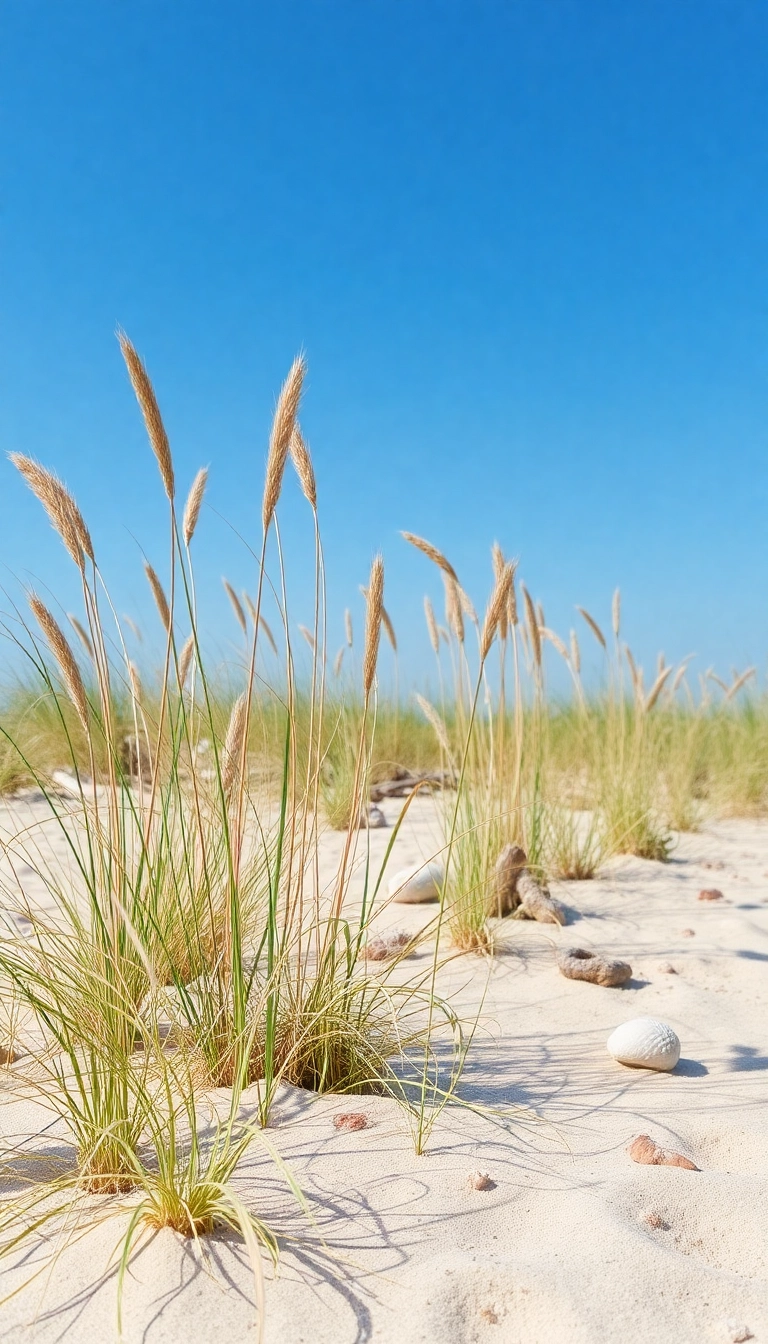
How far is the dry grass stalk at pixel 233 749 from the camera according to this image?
1.78m

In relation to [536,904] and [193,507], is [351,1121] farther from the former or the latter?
[536,904]

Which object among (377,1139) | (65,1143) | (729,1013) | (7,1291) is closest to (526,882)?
(729,1013)

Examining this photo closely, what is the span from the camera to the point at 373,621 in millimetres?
1778

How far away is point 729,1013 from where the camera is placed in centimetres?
261

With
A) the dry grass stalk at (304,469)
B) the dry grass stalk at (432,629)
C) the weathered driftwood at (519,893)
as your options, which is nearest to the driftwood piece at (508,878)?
the weathered driftwood at (519,893)

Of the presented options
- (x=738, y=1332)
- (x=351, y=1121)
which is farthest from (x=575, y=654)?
(x=738, y=1332)

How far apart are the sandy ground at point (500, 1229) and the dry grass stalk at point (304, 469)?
118 cm

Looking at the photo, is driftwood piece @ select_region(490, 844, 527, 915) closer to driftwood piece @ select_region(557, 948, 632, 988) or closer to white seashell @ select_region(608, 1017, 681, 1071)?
driftwood piece @ select_region(557, 948, 632, 988)

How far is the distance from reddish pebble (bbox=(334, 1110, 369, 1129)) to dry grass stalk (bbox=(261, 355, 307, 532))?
1087mm

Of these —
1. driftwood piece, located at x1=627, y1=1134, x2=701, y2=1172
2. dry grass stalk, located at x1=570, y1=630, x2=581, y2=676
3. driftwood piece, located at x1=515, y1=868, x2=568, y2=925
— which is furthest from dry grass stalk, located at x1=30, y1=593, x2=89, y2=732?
dry grass stalk, located at x1=570, y1=630, x2=581, y2=676

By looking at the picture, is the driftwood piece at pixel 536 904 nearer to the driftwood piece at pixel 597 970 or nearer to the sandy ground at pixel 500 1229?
the driftwood piece at pixel 597 970

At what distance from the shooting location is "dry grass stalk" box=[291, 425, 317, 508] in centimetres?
184

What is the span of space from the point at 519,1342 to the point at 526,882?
2231mm

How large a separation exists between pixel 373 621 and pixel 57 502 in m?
0.59
